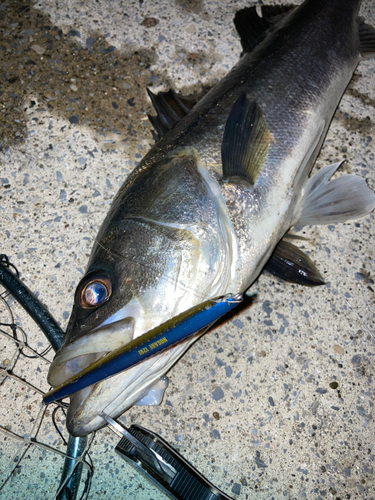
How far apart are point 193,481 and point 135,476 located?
448mm

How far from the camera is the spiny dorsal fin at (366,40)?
2762 millimetres

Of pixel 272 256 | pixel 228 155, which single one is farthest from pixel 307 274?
pixel 228 155

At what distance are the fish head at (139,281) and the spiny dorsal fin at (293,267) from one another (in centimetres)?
64

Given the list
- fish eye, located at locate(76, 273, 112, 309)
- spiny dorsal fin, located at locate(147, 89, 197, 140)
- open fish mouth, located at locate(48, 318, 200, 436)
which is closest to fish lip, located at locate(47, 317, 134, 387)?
open fish mouth, located at locate(48, 318, 200, 436)

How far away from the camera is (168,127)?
2.39 metres

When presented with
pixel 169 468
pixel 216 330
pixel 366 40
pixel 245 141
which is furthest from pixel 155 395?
pixel 366 40

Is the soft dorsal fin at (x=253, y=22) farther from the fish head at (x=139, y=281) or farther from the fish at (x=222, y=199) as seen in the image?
the fish head at (x=139, y=281)

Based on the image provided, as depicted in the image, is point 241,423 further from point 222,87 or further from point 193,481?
point 222,87

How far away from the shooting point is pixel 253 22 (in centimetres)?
278

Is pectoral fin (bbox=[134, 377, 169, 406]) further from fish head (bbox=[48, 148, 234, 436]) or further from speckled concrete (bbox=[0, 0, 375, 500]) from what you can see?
fish head (bbox=[48, 148, 234, 436])

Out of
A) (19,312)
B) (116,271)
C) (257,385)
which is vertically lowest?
(19,312)

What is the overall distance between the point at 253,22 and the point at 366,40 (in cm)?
81

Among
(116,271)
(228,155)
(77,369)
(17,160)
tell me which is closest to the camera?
(77,369)

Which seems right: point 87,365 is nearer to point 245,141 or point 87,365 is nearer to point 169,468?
point 169,468
